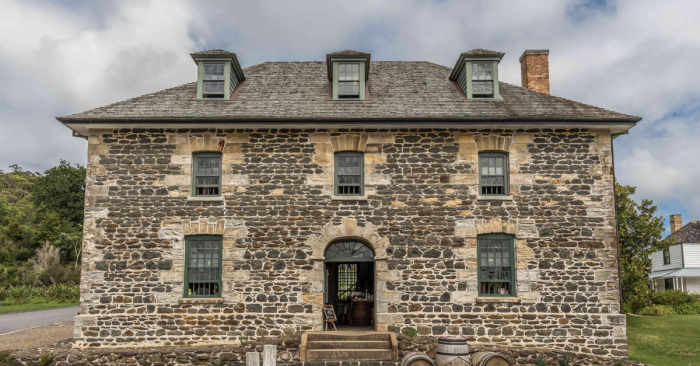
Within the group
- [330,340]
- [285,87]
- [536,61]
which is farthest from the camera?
[536,61]

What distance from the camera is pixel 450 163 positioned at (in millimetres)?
13273

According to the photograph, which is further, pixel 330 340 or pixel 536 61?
pixel 536 61

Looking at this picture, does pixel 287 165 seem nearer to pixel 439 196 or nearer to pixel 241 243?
pixel 241 243

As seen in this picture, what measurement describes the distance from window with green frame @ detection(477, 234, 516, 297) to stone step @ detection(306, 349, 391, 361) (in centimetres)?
297

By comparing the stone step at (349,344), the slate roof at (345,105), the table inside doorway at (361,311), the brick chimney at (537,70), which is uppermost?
the brick chimney at (537,70)

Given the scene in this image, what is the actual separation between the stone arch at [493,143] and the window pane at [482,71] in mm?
2236

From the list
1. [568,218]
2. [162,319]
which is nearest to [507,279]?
[568,218]

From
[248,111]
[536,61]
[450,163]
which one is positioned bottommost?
[450,163]

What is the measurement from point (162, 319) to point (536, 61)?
13.4 metres

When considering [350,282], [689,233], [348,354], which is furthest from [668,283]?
[348,354]

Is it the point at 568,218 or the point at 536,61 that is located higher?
the point at 536,61

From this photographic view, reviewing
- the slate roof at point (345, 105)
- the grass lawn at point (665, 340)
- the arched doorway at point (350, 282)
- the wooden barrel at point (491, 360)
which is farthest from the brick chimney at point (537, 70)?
the wooden barrel at point (491, 360)

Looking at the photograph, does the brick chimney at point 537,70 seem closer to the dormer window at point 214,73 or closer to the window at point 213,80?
the dormer window at point 214,73

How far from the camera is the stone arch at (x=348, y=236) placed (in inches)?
508
